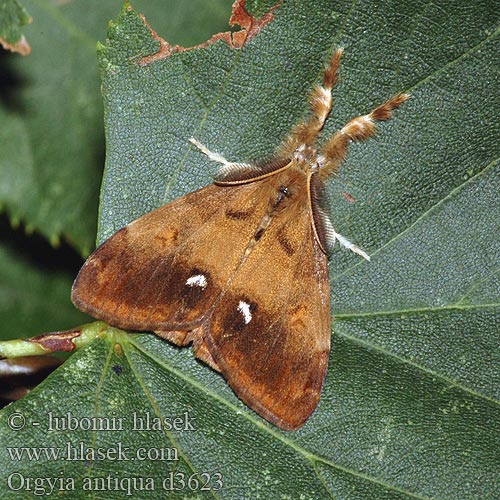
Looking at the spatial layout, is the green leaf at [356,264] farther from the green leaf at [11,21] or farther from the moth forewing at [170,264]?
the green leaf at [11,21]

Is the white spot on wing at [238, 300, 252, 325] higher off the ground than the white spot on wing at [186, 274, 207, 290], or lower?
lower

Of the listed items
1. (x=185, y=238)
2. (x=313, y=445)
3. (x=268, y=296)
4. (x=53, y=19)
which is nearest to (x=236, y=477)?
(x=313, y=445)

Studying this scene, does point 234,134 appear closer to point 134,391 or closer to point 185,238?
point 185,238

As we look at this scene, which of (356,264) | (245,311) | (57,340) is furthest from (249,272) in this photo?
(57,340)

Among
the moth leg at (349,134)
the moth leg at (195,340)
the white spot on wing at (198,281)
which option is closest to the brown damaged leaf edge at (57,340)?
the moth leg at (195,340)

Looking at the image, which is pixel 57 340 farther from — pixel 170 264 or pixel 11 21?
pixel 11 21

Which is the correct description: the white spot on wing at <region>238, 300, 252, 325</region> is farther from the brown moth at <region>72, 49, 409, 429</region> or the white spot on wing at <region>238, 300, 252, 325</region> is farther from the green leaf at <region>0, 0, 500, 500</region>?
the green leaf at <region>0, 0, 500, 500</region>

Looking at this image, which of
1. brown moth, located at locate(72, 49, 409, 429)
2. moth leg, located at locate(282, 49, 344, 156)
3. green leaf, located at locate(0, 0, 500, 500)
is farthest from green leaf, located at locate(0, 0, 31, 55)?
moth leg, located at locate(282, 49, 344, 156)
